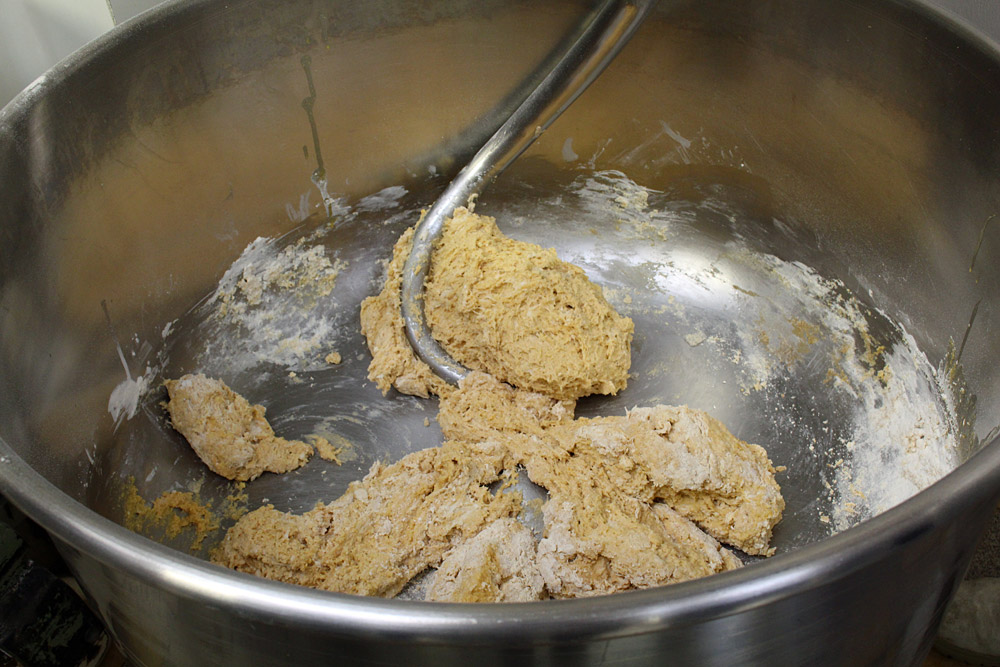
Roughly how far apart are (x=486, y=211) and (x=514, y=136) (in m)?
0.19

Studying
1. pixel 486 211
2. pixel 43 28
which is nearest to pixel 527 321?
pixel 486 211

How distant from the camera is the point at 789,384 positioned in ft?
4.67

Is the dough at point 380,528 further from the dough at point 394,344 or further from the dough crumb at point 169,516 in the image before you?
the dough at point 394,344

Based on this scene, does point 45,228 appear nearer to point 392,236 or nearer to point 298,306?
point 298,306

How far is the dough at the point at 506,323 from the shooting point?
4.40 ft

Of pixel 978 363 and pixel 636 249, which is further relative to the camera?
pixel 636 249

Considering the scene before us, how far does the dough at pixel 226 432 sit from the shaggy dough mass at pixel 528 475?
0.12 m

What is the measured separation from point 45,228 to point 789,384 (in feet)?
3.92

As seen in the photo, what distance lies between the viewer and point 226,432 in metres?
1.28

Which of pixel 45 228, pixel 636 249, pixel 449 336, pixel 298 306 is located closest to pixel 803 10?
pixel 636 249

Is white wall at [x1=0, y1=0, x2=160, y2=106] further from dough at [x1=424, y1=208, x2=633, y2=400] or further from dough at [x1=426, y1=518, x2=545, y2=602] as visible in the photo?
dough at [x1=426, y1=518, x2=545, y2=602]

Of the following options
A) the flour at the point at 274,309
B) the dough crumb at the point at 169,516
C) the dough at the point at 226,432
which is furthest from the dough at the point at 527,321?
the dough crumb at the point at 169,516

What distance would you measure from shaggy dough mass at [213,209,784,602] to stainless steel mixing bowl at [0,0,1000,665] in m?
0.09

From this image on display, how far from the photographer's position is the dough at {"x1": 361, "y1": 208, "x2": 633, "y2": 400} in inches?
52.8
